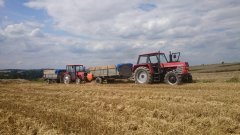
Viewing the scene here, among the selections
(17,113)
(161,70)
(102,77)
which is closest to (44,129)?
(17,113)

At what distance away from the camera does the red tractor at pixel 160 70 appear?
1884 centimetres

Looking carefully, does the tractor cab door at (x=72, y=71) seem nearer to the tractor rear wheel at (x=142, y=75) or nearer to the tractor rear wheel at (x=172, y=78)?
the tractor rear wheel at (x=142, y=75)

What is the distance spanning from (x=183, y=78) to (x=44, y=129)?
13683 millimetres

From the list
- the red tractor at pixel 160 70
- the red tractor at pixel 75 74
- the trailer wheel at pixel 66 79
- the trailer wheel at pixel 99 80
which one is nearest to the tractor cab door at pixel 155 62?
the red tractor at pixel 160 70

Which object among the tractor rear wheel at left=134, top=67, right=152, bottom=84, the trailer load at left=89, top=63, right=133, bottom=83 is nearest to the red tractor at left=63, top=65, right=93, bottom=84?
the trailer load at left=89, top=63, right=133, bottom=83

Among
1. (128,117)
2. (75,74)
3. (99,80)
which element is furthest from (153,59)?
(128,117)

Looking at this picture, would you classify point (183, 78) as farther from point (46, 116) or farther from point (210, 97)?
point (46, 116)

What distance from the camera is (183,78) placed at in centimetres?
2011

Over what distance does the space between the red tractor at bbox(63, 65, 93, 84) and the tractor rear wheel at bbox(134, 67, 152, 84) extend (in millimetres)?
6744

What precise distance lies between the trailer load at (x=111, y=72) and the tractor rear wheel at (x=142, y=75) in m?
2.40

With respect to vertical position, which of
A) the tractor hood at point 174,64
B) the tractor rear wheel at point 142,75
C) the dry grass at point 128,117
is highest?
the tractor hood at point 174,64

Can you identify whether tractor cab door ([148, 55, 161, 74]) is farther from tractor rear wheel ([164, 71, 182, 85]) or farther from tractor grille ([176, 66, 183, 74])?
tractor grille ([176, 66, 183, 74])

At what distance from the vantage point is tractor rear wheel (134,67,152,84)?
20016 millimetres

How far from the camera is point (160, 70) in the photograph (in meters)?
19.9
